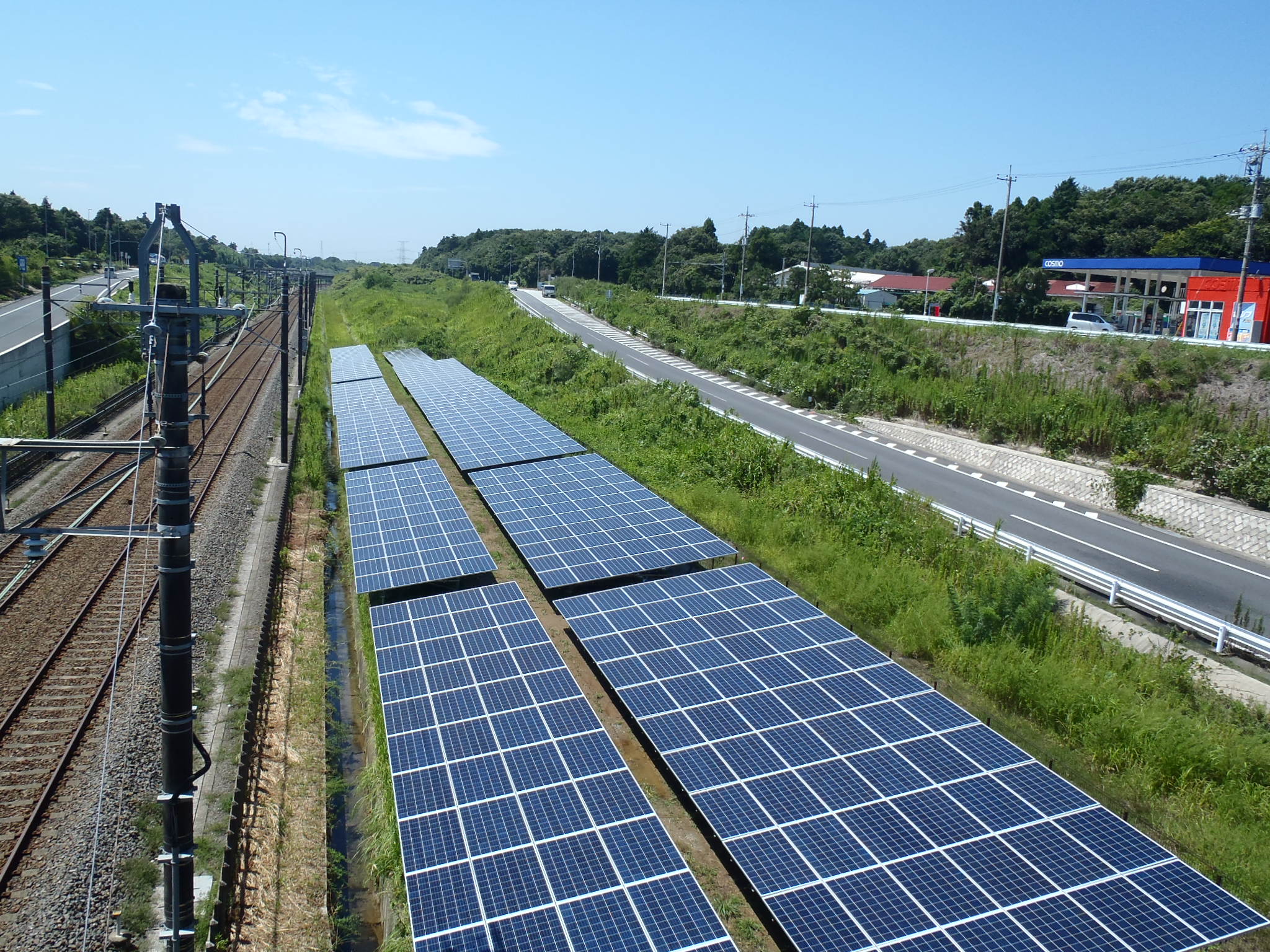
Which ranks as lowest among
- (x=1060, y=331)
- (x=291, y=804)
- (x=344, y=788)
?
(x=344, y=788)

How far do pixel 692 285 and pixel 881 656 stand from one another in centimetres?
9543

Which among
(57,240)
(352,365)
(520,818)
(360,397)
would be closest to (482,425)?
(360,397)

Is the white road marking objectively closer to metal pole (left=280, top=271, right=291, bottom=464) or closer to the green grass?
metal pole (left=280, top=271, right=291, bottom=464)

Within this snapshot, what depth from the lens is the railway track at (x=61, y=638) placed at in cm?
1250

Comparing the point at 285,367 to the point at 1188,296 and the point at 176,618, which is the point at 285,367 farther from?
the point at 1188,296

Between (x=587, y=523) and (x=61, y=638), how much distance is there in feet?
38.3

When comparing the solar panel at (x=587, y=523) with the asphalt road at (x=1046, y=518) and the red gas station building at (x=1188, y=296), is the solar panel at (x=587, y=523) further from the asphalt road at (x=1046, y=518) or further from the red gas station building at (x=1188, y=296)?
the red gas station building at (x=1188, y=296)

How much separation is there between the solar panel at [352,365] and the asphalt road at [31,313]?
43.7 ft

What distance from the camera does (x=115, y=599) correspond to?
1934cm

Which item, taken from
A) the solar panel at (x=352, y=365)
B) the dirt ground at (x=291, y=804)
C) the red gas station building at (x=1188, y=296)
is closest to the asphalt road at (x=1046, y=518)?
→ the red gas station building at (x=1188, y=296)

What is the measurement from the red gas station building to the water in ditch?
38.8 meters

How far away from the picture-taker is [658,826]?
35.6 ft

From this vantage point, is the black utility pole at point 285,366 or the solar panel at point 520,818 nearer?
the solar panel at point 520,818

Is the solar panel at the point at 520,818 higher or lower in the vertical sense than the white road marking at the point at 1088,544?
lower
